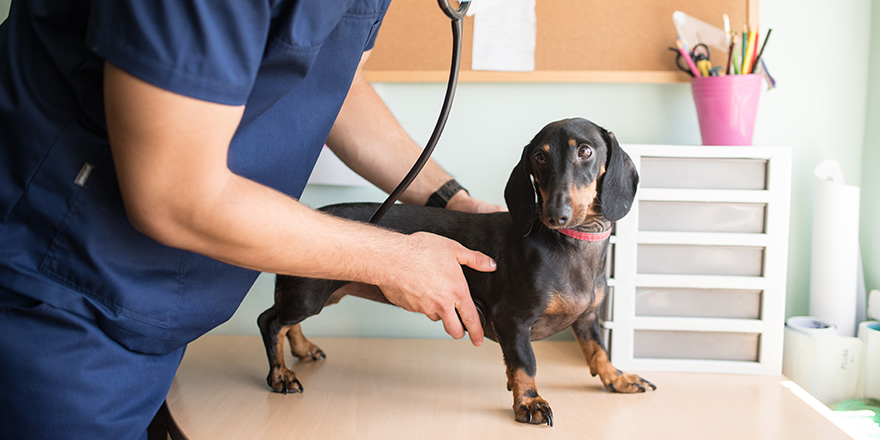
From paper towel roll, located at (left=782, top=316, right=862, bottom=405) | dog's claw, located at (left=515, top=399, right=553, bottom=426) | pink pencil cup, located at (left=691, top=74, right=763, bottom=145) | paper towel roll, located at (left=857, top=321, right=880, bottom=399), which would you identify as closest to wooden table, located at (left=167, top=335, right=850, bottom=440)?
dog's claw, located at (left=515, top=399, right=553, bottom=426)

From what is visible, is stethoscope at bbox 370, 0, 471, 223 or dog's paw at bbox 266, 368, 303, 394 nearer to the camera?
stethoscope at bbox 370, 0, 471, 223

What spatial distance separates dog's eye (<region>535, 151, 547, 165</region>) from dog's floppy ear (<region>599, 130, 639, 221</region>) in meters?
0.10

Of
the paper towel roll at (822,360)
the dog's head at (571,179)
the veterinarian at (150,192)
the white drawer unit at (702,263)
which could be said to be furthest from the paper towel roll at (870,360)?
the veterinarian at (150,192)

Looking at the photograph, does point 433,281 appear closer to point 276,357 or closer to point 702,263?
point 276,357

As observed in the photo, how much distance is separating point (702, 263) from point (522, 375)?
49 cm

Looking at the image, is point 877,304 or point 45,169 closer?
point 45,169

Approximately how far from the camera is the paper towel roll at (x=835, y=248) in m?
1.32

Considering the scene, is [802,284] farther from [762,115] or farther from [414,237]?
[414,237]

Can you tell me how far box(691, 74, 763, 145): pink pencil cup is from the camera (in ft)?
4.08

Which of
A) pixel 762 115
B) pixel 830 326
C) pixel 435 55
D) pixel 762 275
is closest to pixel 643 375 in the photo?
pixel 762 275

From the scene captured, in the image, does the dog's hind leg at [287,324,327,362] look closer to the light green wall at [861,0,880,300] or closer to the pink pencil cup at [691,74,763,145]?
the pink pencil cup at [691,74,763,145]

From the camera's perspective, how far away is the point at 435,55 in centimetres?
146

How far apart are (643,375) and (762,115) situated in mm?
673

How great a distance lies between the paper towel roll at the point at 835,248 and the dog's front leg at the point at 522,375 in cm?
76
